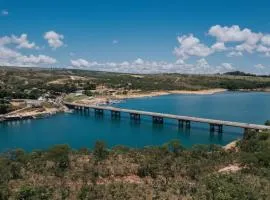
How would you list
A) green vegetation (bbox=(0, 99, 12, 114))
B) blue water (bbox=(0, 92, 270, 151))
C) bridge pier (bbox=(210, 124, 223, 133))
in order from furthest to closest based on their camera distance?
green vegetation (bbox=(0, 99, 12, 114)) → bridge pier (bbox=(210, 124, 223, 133)) → blue water (bbox=(0, 92, 270, 151))

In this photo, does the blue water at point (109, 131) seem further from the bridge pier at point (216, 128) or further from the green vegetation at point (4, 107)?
the green vegetation at point (4, 107)

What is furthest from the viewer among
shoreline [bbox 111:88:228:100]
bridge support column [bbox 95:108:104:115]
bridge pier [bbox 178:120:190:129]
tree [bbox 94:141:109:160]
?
shoreline [bbox 111:88:228:100]

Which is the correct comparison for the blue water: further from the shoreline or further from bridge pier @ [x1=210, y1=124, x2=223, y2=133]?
the shoreline

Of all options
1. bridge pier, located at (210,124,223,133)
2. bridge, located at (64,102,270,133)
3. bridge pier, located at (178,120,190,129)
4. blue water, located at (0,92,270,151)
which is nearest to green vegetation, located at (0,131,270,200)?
blue water, located at (0,92,270,151)

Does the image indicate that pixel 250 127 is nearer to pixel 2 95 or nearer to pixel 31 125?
pixel 31 125

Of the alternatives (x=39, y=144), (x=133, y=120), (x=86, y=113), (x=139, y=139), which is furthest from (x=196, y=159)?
(x=86, y=113)

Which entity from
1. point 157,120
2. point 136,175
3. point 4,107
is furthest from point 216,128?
point 4,107

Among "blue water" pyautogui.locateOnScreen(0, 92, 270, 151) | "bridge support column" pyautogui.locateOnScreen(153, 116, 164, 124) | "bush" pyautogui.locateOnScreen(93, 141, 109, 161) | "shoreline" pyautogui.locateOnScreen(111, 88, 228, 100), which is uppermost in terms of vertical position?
"bush" pyautogui.locateOnScreen(93, 141, 109, 161)

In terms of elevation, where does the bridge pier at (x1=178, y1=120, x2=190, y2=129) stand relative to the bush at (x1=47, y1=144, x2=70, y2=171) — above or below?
below

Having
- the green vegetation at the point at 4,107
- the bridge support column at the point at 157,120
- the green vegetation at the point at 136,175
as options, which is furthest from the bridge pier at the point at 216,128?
the green vegetation at the point at 4,107
